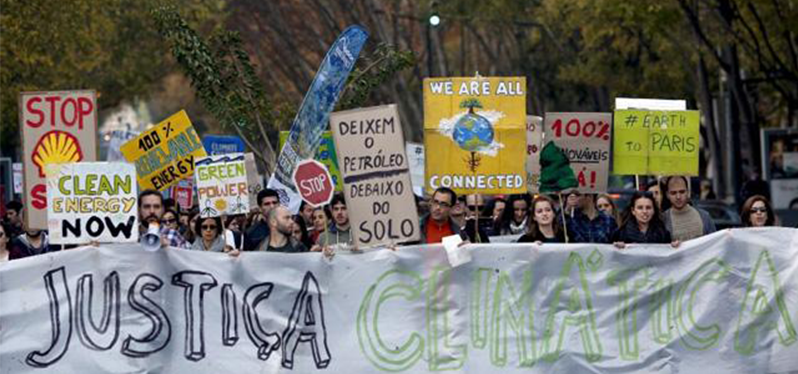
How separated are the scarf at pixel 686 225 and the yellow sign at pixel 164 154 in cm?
455

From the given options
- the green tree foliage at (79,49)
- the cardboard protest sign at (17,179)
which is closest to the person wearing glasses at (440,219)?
the green tree foliage at (79,49)

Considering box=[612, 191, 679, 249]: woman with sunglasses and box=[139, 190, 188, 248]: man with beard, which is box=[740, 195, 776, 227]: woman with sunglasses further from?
box=[139, 190, 188, 248]: man with beard

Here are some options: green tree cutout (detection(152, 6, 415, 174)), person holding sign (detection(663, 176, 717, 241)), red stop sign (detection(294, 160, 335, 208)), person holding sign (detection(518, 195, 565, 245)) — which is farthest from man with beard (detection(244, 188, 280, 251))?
green tree cutout (detection(152, 6, 415, 174))

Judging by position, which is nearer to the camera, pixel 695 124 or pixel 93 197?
pixel 93 197

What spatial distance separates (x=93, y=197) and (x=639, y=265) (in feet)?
11.1

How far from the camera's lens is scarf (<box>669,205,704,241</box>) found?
1324 centimetres

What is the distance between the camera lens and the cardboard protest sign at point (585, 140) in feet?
50.4

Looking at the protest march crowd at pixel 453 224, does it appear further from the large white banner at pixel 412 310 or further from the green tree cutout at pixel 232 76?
the green tree cutout at pixel 232 76

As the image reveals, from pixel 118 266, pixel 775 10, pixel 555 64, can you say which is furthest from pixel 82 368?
pixel 555 64

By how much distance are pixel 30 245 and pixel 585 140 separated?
4.45 metres

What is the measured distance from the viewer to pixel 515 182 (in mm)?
13516

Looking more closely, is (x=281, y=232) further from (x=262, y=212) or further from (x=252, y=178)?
(x=252, y=178)

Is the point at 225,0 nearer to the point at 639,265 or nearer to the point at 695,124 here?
the point at 695,124

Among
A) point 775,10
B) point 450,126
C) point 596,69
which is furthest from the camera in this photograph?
point 596,69
